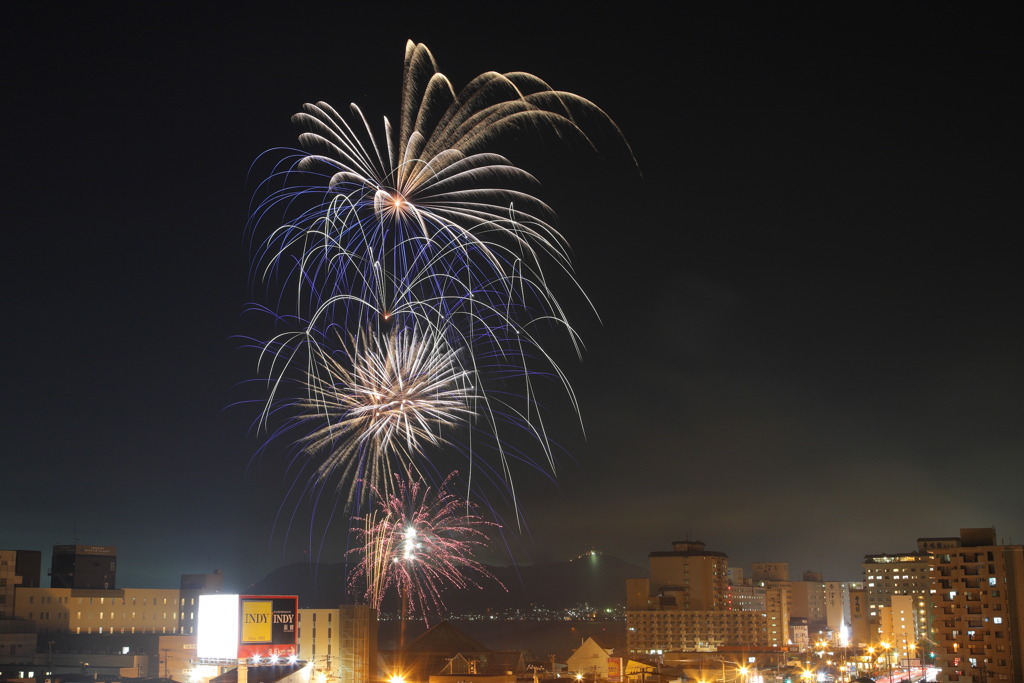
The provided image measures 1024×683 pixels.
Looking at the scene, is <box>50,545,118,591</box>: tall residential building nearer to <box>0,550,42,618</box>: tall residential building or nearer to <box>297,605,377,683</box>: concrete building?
<box>0,550,42,618</box>: tall residential building

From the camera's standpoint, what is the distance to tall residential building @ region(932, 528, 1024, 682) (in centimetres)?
6406

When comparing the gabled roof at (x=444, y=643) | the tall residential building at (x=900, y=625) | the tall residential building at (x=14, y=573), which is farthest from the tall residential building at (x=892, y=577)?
the tall residential building at (x=14, y=573)

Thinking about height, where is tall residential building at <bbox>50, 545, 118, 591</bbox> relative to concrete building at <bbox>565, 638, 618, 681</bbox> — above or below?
above

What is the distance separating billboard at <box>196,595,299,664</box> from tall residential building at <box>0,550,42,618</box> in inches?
1893

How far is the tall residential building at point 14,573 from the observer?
84.4 metres

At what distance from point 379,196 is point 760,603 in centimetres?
15047

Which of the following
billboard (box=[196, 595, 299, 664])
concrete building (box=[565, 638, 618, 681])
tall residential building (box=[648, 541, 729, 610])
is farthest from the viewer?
tall residential building (box=[648, 541, 729, 610])

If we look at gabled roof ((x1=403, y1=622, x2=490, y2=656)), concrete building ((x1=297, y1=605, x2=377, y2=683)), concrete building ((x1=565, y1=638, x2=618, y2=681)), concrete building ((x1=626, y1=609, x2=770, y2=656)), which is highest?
concrete building ((x1=297, y1=605, x2=377, y2=683))

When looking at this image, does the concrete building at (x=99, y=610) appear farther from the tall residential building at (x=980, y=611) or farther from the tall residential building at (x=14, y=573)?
the tall residential building at (x=980, y=611)

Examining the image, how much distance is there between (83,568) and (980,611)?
76.4 meters

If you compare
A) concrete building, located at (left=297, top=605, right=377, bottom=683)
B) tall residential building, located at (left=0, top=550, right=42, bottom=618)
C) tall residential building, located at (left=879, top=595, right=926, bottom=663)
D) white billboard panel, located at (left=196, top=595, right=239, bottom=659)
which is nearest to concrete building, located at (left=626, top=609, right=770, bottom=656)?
tall residential building, located at (left=879, top=595, right=926, bottom=663)

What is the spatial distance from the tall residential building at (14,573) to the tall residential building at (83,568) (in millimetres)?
4569

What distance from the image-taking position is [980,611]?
217 ft

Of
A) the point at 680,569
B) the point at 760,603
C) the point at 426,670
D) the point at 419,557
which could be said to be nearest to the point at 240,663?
the point at 419,557
